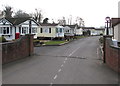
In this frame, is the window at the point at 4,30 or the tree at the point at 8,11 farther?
the tree at the point at 8,11

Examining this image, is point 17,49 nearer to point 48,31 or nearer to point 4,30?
point 4,30

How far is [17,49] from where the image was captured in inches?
666

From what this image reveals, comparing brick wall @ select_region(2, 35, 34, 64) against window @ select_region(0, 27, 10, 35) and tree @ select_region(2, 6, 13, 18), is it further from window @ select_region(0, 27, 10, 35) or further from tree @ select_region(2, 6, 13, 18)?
tree @ select_region(2, 6, 13, 18)

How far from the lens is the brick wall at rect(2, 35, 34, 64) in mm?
14652

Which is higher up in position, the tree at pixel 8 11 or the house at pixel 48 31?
the tree at pixel 8 11

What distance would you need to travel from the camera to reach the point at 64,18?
124 meters

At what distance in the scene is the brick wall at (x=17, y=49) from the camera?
14.7 metres

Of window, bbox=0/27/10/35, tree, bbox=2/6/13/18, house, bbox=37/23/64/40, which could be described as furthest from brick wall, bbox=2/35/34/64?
tree, bbox=2/6/13/18

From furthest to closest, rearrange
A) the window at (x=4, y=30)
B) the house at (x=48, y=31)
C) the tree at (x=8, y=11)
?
the tree at (x=8, y=11), the house at (x=48, y=31), the window at (x=4, y=30)

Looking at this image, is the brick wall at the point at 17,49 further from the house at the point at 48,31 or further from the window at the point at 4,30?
the house at the point at 48,31

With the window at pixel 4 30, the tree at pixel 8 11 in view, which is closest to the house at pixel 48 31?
the window at pixel 4 30

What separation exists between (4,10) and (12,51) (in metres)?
71.9

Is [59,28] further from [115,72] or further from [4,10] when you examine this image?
[115,72]

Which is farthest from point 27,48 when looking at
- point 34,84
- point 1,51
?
point 34,84
